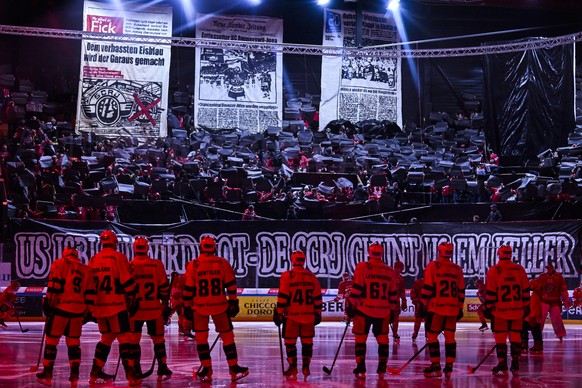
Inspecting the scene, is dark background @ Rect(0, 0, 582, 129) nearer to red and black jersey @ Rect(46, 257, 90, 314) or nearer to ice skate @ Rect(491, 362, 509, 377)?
red and black jersey @ Rect(46, 257, 90, 314)

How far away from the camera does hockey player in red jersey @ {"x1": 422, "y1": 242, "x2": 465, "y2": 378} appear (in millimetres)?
13930

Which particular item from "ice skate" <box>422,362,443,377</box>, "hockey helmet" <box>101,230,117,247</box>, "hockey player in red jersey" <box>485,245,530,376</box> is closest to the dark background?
"hockey helmet" <box>101,230,117,247</box>

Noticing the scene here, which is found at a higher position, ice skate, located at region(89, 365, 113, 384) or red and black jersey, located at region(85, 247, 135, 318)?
red and black jersey, located at region(85, 247, 135, 318)

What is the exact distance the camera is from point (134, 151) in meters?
33.8

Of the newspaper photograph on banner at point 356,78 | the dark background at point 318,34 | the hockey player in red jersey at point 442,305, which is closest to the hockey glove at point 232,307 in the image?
the hockey player in red jersey at point 442,305

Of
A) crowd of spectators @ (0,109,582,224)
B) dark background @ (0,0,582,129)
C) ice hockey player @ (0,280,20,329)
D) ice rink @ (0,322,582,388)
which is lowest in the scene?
ice rink @ (0,322,582,388)

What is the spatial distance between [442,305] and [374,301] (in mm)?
1130

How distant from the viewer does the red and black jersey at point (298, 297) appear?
13742 millimetres

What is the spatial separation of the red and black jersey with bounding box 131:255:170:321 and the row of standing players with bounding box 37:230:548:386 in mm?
16

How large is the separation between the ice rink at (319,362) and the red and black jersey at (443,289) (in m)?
1.14

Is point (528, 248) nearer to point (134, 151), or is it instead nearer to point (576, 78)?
point (134, 151)

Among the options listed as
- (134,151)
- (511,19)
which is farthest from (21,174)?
(511,19)

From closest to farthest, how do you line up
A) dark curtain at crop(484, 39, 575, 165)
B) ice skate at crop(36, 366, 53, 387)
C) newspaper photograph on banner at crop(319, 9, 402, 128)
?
ice skate at crop(36, 366, 53, 387) < dark curtain at crop(484, 39, 575, 165) < newspaper photograph on banner at crop(319, 9, 402, 128)

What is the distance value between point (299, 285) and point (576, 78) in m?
31.5
